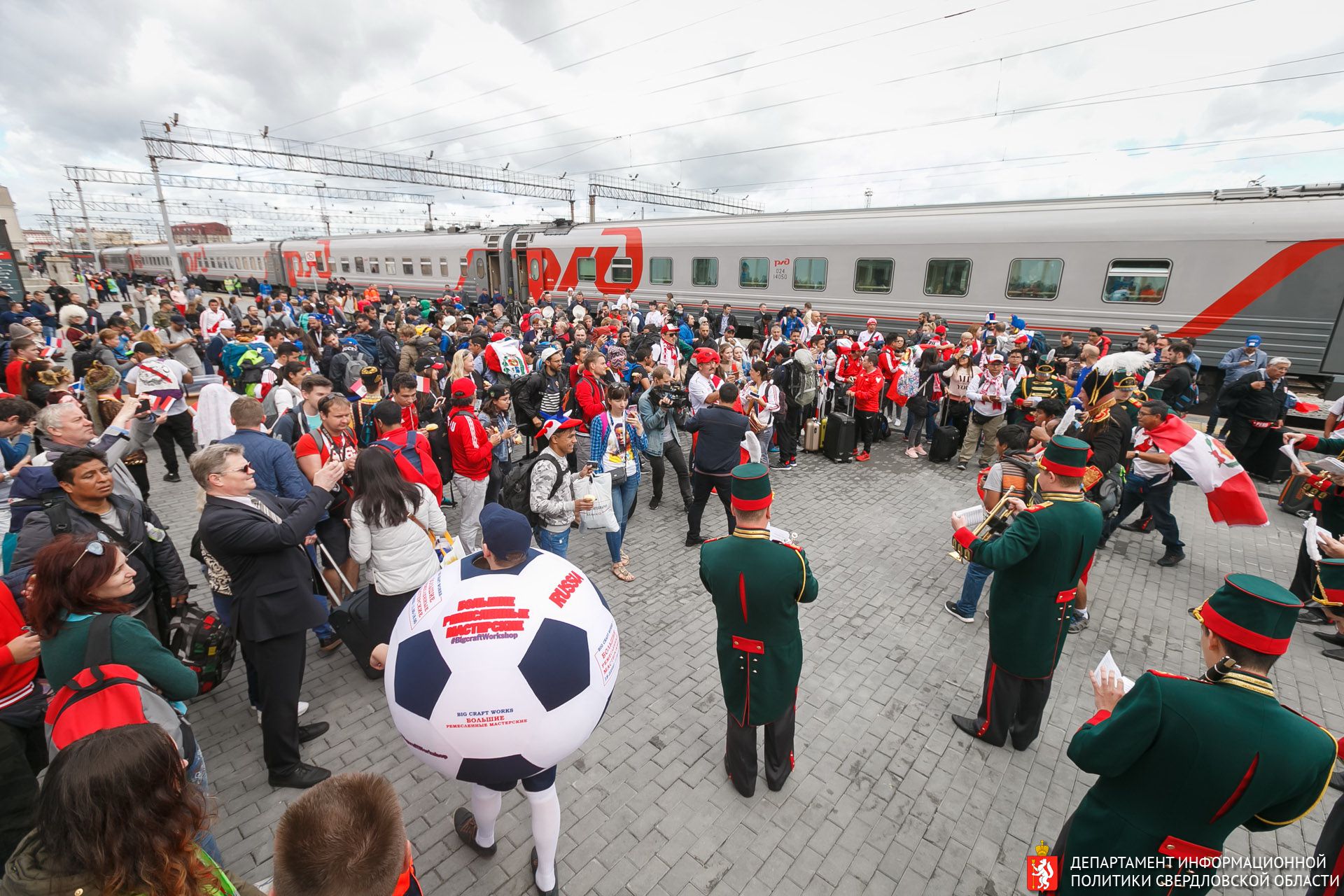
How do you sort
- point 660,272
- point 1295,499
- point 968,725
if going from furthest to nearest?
point 660,272, point 1295,499, point 968,725

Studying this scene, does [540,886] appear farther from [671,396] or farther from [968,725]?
[671,396]

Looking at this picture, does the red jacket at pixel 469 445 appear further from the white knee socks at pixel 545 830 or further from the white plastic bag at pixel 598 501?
the white knee socks at pixel 545 830

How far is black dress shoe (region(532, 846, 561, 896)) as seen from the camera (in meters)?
2.75

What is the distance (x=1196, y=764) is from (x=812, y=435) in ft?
26.5

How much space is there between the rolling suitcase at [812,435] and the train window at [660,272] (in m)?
9.18

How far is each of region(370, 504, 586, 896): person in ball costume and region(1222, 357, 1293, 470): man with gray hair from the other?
1036cm

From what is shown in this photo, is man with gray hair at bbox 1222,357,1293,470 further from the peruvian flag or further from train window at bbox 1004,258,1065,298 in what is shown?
the peruvian flag

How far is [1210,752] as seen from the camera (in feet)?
6.17

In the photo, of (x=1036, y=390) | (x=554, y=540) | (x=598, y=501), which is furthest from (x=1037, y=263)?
(x=554, y=540)

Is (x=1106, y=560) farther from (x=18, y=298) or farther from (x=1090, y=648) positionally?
(x=18, y=298)

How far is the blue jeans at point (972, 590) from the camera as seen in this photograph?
4.98 meters

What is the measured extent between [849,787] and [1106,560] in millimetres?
4878

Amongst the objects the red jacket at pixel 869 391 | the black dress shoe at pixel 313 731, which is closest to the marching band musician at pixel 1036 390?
the red jacket at pixel 869 391

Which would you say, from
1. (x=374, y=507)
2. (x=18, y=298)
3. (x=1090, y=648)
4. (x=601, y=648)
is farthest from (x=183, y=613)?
(x=18, y=298)
